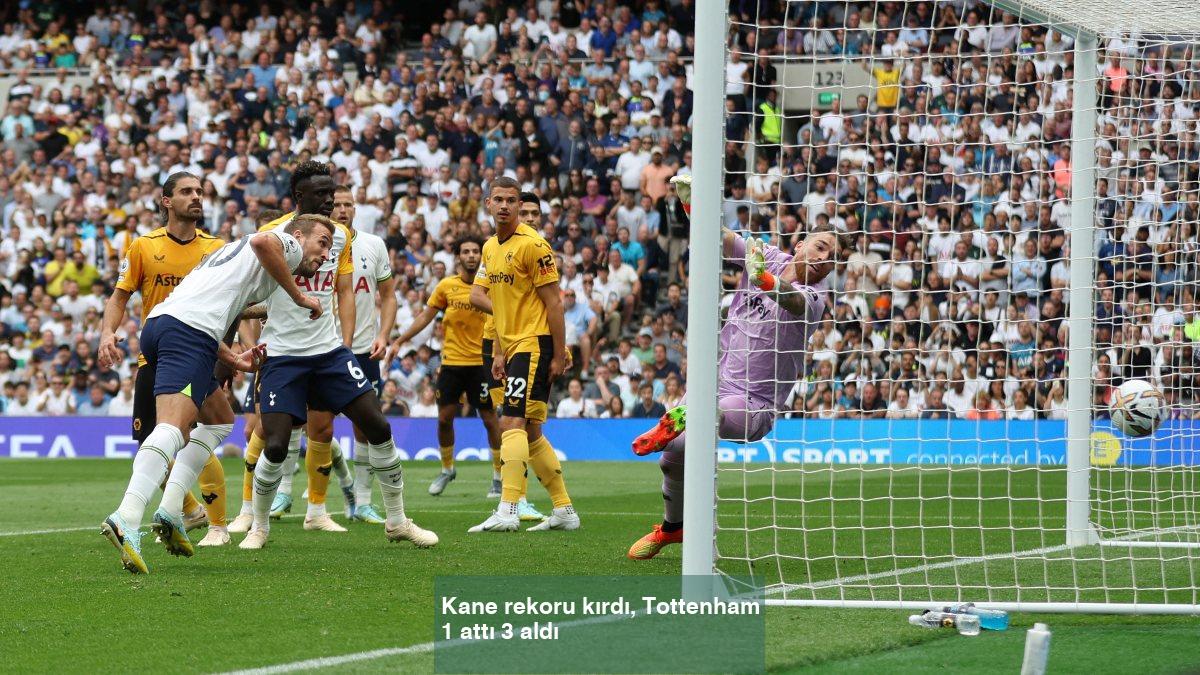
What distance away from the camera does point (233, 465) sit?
18453mm

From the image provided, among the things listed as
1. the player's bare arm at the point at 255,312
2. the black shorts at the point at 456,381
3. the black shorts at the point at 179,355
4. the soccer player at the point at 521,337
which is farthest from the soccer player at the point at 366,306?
the black shorts at the point at 179,355

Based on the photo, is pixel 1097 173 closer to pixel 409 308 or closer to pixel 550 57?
pixel 409 308

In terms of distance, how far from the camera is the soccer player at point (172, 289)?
847 cm

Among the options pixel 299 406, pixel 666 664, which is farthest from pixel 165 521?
pixel 666 664

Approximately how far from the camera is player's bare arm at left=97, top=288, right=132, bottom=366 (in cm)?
845

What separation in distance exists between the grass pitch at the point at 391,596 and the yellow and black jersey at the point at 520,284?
1340 millimetres

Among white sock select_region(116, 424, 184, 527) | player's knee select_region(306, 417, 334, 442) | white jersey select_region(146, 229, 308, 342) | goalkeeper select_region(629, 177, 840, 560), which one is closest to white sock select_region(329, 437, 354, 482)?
player's knee select_region(306, 417, 334, 442)

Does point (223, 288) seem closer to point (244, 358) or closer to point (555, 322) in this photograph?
point (244, 358)

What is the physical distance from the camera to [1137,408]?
27.9 ft

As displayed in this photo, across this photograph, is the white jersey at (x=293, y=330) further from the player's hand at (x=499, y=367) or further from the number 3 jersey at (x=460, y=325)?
the number 3 jersey at (x=460, y=325)

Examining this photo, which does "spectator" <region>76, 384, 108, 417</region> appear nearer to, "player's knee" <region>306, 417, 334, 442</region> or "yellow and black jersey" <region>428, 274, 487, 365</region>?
"yellow and black jersey" <region>428, 274, 487, 365</region>

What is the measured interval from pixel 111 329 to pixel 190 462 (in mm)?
1056

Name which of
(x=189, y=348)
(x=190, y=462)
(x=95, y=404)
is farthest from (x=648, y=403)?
(x=189, y=348)

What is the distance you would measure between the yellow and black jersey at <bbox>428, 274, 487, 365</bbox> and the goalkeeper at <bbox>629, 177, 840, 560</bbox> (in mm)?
6097
